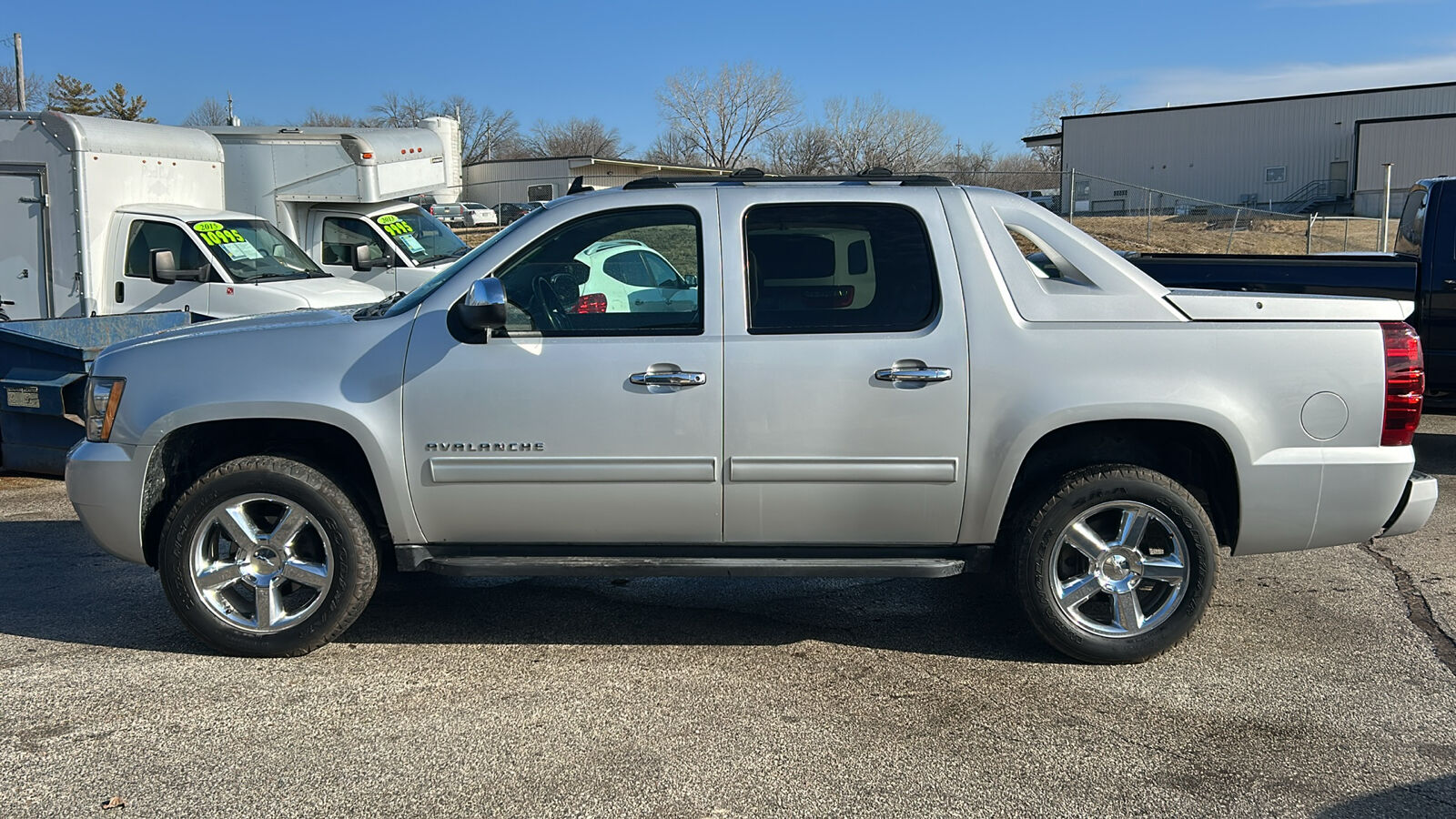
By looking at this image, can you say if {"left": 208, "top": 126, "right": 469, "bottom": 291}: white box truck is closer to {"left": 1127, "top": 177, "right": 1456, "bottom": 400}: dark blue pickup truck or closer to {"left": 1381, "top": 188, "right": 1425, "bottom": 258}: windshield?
{"left": 1127, "top": 177, "right": 1456, "bottom": 400}: dark blue pickup truck

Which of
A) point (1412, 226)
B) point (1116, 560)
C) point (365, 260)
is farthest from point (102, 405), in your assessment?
point (365, 260)

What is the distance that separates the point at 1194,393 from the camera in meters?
4.60

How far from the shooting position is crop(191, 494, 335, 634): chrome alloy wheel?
483 cm

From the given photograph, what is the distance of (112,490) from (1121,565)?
401 centimetres

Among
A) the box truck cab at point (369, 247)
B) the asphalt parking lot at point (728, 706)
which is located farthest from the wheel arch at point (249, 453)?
the box truck cab at point (369, 247)

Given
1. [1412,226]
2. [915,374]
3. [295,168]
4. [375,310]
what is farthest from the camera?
[295,168]

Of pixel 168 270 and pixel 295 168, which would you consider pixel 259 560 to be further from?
pixel 295 168

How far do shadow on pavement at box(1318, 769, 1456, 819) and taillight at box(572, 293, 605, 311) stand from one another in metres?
3.02

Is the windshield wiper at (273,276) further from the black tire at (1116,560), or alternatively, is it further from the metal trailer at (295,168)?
the black tire at (1116,560)

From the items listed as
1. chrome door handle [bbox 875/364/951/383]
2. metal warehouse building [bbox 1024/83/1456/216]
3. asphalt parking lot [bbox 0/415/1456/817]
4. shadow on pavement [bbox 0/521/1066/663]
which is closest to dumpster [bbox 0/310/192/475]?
shadow on pavement [bbox 0/521/1066/663]

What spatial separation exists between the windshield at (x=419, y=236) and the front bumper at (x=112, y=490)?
9914 mm

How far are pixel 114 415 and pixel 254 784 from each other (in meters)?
1.87

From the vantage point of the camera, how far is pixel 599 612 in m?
5.61

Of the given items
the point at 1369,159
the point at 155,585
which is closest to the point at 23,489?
the point at 155,585
